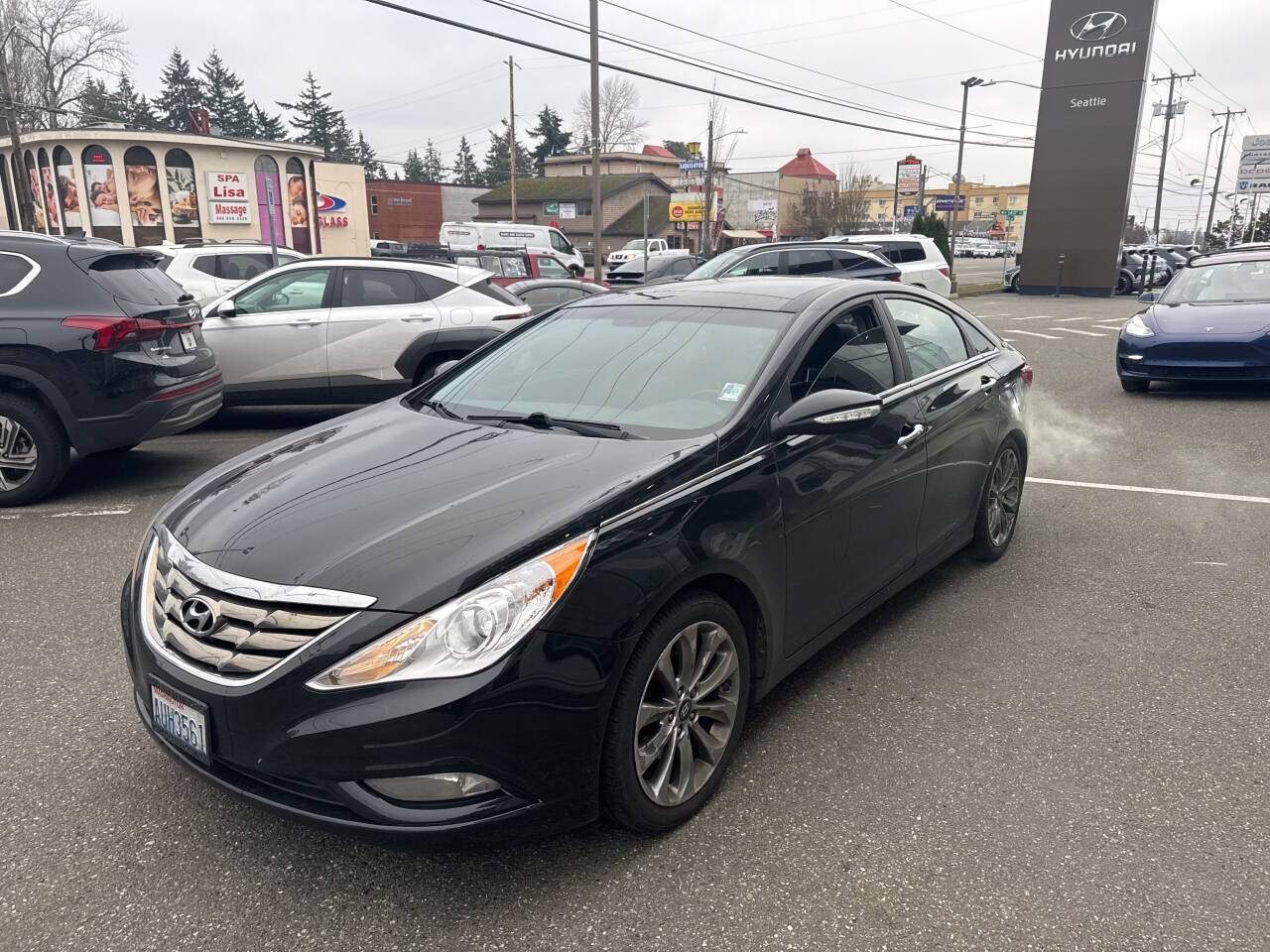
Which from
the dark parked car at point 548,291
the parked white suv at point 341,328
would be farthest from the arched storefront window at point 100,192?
the parked white suv at point 341,328

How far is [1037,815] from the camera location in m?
2.86

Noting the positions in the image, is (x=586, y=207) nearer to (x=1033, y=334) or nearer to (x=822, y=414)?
(x=1033, y=334)

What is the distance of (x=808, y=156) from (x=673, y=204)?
49.5 m

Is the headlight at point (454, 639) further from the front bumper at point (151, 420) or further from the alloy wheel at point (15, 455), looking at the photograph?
the alloy wheel at point (15, 455)

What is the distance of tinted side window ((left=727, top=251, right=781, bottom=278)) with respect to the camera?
15219mm

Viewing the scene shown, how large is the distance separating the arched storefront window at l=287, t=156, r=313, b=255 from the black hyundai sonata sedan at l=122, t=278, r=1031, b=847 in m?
42.6

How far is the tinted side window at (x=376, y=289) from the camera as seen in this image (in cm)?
862

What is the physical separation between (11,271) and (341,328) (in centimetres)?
277

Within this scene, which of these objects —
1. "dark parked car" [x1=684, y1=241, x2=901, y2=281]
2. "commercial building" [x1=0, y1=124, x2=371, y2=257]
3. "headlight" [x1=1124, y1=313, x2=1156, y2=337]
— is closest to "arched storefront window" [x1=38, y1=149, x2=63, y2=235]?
"commercial building" [x1=0, y1=124, x2=371, y2=257]

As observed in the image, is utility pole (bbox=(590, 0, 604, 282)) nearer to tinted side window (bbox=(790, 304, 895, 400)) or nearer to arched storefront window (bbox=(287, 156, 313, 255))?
tinted side window (bbox=(790, 304, 895, 400))

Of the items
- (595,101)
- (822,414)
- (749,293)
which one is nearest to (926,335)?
(749,293)

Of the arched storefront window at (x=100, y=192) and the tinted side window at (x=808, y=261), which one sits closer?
the tinted side window at (x=808, y=261)

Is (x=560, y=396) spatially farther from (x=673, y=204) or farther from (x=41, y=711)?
(x=673, y=204)

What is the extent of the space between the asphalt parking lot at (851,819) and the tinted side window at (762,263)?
11.0 meters
